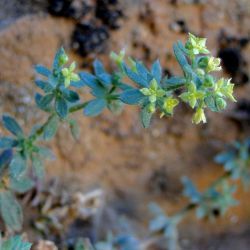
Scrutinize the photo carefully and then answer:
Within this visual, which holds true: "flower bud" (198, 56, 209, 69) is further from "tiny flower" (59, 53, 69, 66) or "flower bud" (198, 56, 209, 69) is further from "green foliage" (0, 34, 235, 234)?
"tiny flower" (59, 53, 69, 66)

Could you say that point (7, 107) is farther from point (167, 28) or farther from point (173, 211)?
point (173, 211)

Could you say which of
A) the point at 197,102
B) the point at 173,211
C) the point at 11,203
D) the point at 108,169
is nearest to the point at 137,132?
the point at 108,169

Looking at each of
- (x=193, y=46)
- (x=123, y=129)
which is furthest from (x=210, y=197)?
(x=193, y=46)

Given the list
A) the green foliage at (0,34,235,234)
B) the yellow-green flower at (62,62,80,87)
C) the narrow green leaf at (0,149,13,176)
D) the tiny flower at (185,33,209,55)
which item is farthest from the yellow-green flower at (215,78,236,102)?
the narrow green leaf at (0,149,13,176)

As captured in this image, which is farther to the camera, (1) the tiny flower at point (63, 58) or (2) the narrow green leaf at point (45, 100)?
(2) the narrow green leaf at point (45, 100)

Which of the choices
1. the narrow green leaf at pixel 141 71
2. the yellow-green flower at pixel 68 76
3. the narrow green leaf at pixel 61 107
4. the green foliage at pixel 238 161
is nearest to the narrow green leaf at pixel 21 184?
the narrow green leaf at pixel 61 107

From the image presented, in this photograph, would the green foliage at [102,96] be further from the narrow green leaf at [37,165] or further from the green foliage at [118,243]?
the green foliage at [118,243]

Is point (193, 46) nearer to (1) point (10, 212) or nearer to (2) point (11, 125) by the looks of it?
(2) point (11, 125)
